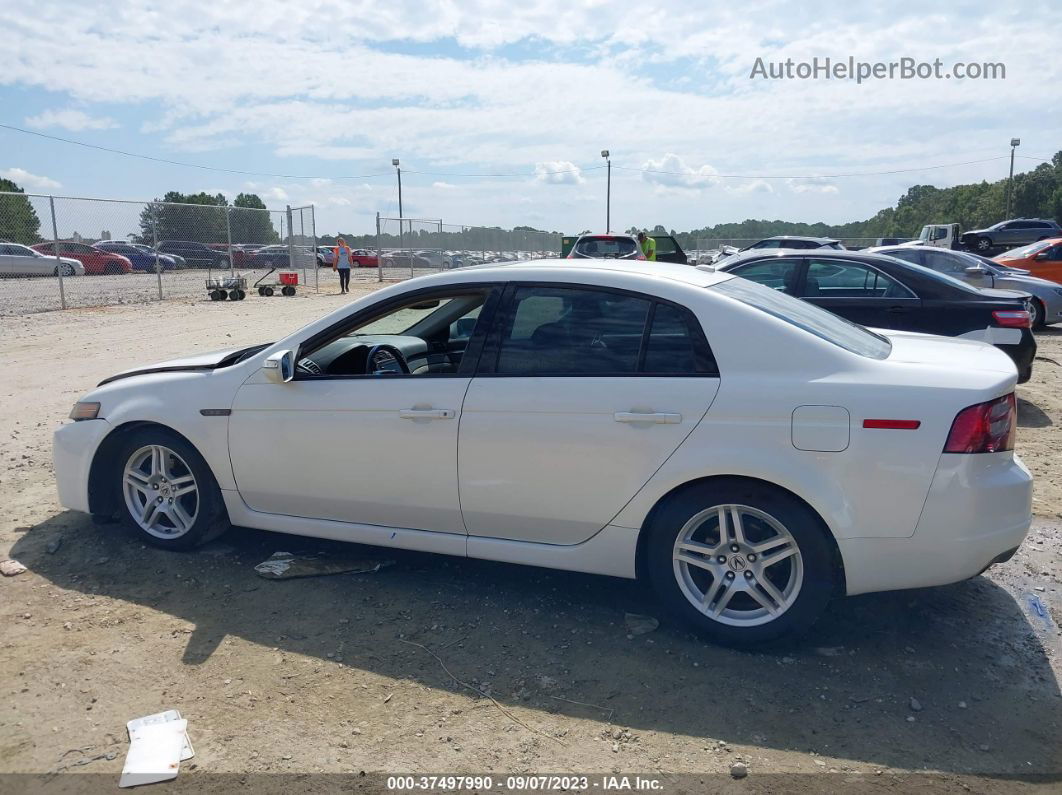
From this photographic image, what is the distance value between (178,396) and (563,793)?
294 centimetres

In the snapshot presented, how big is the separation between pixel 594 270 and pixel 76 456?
10.3ft

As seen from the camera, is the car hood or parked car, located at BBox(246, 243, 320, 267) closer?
the car hood

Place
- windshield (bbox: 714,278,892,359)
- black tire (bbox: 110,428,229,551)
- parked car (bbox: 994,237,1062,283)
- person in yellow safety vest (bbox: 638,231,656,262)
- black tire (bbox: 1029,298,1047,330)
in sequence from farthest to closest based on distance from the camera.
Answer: person in yellow safety vest (bbox: 638,231,656,262), parked car (bbox: 994,237,1062,283), black tire (bbox: 1029,298,1047,330), black tire (bbox: 110,428,229,551), windshield (bbox: 714,278,892,359)

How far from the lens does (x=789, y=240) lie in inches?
900

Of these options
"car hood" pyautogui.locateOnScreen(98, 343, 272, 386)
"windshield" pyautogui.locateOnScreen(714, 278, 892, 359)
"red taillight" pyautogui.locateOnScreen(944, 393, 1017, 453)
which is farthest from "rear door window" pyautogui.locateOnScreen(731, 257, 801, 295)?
"car hood" pyautogui.locateOnScreen(98, 343, 272, 386)

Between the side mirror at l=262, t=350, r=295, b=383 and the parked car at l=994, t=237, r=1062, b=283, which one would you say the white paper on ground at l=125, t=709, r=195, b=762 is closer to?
the side mirror at l=262, t=350, r=295, b=383

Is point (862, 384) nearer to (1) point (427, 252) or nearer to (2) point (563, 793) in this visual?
(2) point (563, 793)

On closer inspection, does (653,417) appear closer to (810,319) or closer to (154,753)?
(810,319)

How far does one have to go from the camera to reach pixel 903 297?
790 centimetres

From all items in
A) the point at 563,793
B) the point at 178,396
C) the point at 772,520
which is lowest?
the point at 563,793

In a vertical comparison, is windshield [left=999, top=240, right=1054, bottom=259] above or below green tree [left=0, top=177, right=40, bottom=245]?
below

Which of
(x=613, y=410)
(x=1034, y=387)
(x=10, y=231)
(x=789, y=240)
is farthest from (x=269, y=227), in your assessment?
(x=613, y=410)

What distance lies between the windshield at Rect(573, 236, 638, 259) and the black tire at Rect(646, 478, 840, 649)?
1658cm

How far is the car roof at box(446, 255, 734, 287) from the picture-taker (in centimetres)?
382
